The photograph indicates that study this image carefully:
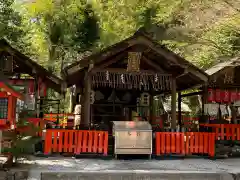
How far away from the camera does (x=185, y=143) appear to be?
1272 centimetres

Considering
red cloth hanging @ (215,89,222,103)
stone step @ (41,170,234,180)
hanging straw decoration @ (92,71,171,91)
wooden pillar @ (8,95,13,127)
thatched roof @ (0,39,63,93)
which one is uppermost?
thatched roof @ (0,39,63,93)

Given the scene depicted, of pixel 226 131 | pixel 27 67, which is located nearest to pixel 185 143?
pixel 226 131

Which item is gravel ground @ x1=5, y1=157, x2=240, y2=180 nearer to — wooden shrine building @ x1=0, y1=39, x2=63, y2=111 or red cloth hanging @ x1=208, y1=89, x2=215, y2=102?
wooden shrine building @ x1=0, y1=39, x2=63, y2=111

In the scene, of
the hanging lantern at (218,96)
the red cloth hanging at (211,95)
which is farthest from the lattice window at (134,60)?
the hanging lantern at (218,96)

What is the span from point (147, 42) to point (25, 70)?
19.9ft

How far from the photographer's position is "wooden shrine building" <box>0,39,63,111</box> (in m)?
13.7

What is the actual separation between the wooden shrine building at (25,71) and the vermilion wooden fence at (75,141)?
248 cm

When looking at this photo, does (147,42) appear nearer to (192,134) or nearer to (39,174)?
(192,134)

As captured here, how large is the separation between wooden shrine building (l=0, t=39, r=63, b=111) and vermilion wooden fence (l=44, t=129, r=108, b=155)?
2481 millimetres

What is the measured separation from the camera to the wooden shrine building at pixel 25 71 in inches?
539

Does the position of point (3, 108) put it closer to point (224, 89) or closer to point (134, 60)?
point (134, 60)

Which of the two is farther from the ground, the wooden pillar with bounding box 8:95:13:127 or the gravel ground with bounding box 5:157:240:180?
the wooden pillar with bounding box 8:95:13:127

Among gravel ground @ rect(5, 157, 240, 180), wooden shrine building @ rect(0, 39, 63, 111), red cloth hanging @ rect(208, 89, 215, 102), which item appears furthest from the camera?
red cloth hanging @ rect(208, 89, 215, 102)

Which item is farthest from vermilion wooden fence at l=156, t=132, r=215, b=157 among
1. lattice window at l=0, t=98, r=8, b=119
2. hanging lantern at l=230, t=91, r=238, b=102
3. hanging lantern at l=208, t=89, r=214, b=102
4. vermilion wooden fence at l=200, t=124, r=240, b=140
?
lattice window at l=0, t=98, r=8, b=119
